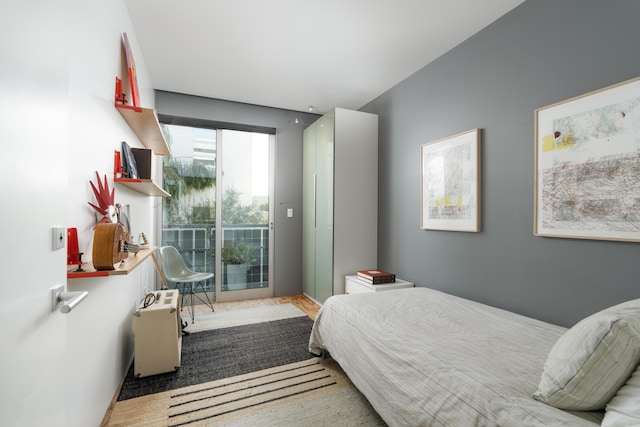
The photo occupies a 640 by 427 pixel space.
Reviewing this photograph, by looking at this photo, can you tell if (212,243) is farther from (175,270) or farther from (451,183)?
(451,183)

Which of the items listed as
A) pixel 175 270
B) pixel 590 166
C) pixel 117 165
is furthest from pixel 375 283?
pixel 117 165

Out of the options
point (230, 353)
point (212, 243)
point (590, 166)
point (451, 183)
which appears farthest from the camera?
point (212, 243)

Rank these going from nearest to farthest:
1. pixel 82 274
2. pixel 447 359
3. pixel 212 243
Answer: pixel 82 274 < pixel 447 359 < pixel 212 243

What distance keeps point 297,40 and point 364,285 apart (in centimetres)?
248

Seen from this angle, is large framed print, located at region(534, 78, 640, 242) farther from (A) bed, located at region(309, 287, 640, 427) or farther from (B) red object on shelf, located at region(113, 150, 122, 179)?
(B) red object on shelf, located at region(113, 150, 122, 179)

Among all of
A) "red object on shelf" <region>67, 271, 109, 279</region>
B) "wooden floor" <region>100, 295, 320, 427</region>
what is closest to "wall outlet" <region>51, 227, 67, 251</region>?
"red object on shelf" <region>67, 271, 109, 279</region>

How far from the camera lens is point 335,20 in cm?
238

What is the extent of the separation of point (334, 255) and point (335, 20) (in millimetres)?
2332

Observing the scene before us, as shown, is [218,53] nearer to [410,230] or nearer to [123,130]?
[123,130]

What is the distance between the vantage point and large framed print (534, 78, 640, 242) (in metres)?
1.60

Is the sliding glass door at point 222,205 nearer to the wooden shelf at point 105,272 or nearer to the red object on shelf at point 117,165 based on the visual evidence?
the red object on shelf at point 117,165

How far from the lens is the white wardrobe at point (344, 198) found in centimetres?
354

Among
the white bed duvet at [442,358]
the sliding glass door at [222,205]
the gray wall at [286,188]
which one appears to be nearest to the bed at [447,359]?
the white bed duvet at [442,358]

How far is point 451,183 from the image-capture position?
2713mm
